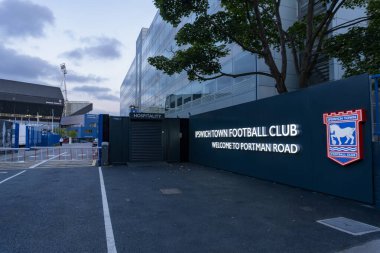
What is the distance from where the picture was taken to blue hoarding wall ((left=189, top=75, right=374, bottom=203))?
7.93 m

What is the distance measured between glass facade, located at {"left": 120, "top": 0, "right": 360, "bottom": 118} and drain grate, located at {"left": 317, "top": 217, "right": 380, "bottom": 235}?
13.0 metres

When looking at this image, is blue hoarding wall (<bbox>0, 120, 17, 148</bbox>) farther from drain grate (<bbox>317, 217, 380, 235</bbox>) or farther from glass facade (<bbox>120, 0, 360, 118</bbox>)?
drain grate (<bbox>317, 217, 380, 235</bbox>)

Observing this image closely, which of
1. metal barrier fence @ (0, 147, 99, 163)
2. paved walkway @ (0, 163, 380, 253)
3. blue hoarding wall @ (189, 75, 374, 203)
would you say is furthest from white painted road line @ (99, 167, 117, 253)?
metal barrier fence @ (0, 147, 99, 163)

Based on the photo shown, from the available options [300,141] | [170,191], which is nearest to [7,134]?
[170,191]

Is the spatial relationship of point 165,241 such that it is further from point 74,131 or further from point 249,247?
point 74,131

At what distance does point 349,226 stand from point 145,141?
14243mm

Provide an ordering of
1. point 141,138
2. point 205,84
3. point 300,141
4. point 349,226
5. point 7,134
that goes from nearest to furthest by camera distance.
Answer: point 349,226 → point 300,141 → point 141,138 → point 7,134 → point 205,84

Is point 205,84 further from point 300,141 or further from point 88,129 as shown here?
point 88,129

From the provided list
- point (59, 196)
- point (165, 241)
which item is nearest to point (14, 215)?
point (59, 196)

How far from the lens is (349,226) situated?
19.3 feet

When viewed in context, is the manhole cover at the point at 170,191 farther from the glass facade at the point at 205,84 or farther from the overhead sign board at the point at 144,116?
the glass facade at the point at 205,84

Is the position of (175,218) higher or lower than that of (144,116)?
lower

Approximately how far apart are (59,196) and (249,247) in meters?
6.23

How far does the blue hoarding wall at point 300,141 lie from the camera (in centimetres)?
793
